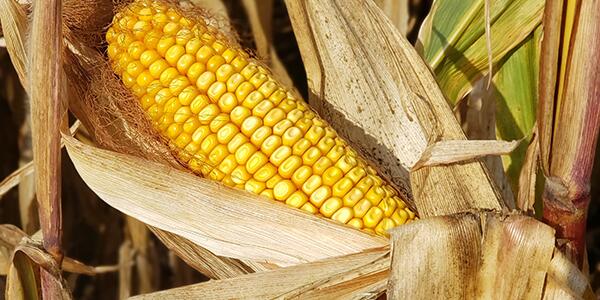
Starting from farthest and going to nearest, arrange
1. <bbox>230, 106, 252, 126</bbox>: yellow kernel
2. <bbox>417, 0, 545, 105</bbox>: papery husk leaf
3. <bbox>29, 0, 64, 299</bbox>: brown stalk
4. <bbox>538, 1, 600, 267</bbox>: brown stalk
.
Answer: <bbox>417, 0, 545, 105</bbox>: papery husk leaf, <bbox>230, 106, 252, 126</bbox>: yellow kernel, <bbox>29, 0, 64, 299</bbox>: brown stalk, <bbox>538, 1, 600, 267</bbox>: brown stalk

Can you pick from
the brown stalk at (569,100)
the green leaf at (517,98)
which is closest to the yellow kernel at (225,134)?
the brown stalk at (569,100)

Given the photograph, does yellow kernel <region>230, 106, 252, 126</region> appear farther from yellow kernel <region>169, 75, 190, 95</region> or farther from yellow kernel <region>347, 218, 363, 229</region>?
yellow kernel <region>347, 218, 363, 229</region>

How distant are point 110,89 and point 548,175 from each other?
2.56ft

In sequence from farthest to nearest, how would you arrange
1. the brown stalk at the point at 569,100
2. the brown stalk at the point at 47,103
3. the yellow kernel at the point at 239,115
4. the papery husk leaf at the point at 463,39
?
the papery husk leaf at the point at 463,39 < the yellow kernel at the point at 239,115 < the brown stalk at the point at 47,103 < the brown stalk at the point at 569,100

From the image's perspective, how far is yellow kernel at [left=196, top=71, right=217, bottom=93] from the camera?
1.38m

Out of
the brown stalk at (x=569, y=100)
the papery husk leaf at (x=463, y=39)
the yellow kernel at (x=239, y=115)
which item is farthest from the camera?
the papery husk leaf at (x=463, y=39)

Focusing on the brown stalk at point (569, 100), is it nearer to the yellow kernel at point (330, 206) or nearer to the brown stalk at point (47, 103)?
the yellow kernel at point (330, 206)

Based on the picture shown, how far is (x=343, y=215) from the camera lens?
132cm

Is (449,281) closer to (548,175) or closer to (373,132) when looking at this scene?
(548,175)

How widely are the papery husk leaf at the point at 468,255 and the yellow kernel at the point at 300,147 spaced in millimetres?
266

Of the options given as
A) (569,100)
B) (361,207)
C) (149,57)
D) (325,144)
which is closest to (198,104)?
(149,57)

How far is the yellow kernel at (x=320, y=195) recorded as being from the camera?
4.37 feet

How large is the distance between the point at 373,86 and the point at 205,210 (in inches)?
16.3

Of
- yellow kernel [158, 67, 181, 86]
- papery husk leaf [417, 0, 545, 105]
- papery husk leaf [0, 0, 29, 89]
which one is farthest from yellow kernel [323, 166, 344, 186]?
papery husk leaf [0, 0, 29, 89]
